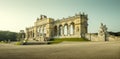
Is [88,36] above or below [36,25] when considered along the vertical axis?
below

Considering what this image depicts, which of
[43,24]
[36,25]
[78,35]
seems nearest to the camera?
[78,35]

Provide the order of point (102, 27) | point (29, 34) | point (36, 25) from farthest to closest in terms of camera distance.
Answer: point (29, 34), point (36, 25), point (102, 27)

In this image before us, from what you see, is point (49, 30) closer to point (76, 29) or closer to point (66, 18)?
point (66, 18)

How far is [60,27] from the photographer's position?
7238 cm

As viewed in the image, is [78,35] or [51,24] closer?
[78,35]

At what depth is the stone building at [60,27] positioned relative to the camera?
192ft

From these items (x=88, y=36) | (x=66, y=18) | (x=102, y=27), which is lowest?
(x=88, y=36)

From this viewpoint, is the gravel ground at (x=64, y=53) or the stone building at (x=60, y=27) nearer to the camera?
the gravel ground at (x=64, y=53)

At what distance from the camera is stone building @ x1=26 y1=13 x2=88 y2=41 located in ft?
192

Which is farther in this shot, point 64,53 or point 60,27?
point 60,27

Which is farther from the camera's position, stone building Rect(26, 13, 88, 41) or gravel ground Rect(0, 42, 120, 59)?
stone building Rect(26, 13, 88, 41)

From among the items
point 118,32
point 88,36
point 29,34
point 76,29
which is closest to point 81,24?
point 76,29

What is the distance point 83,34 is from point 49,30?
25364 mm

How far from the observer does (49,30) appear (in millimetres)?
75688
